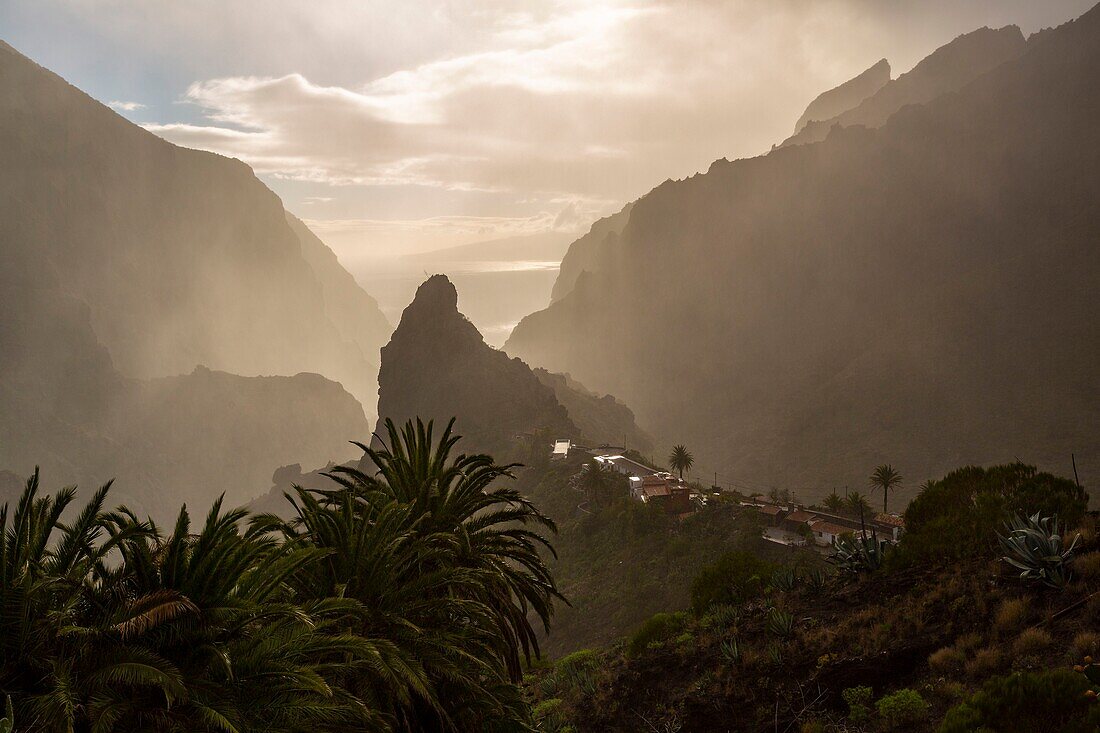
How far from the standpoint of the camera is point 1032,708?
9438 mm

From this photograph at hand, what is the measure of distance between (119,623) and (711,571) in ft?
82.4

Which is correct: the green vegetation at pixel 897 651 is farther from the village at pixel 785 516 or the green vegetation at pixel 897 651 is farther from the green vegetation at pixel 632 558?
the village at pixel 785 516

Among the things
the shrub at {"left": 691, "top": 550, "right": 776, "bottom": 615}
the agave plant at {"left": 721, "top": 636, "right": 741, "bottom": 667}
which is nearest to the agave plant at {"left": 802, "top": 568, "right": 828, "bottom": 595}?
the shrub at {"left": 691, "top": 550, "right": 776, "bottom": 615}

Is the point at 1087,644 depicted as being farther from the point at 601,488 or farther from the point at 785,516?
the point at 601,488

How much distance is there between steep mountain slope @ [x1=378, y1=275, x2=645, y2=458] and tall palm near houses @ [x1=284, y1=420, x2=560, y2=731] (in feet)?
255

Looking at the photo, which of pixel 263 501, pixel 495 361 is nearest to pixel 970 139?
pixel 495 361

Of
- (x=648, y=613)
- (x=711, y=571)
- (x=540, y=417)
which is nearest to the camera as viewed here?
(x=711, y=571)

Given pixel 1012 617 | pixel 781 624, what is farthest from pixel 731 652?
pixel 1012 617

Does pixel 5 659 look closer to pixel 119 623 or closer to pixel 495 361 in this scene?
pixel 119 623

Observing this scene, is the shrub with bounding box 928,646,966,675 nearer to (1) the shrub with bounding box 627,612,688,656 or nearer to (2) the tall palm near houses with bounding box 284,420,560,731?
(2) the tall palm near houses with bounding box 284,420,560,731

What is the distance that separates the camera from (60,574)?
349 inches

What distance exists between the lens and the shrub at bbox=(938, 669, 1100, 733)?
353 inches

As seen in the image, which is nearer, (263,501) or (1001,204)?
(1001,204)

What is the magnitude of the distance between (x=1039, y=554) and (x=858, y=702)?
5773 mm
